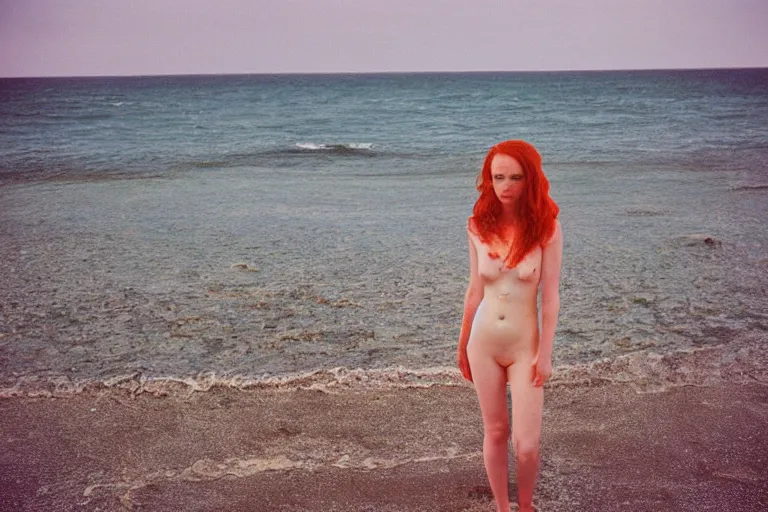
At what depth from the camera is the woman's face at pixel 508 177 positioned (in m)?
2.13

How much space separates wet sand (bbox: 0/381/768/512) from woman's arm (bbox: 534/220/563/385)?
2.67ft

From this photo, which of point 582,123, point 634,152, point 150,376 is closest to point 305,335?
point 150,376

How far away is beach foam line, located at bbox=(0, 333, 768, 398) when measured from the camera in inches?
143

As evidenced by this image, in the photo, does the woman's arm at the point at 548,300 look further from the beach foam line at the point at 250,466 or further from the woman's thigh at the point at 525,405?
the beach foam line at the point at 250,466

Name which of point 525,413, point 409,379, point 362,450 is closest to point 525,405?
point 525,413

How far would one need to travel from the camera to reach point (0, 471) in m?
2.88

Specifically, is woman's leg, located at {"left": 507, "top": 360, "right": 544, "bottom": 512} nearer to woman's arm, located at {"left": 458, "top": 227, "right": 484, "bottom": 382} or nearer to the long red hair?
woman's arm, located at {"left": 458, "top": 227, "right": 484, "bottom": 382}

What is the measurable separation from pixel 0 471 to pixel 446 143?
1859 centimetres

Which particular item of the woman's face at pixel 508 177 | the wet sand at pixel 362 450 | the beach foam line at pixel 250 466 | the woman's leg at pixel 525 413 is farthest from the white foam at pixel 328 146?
the woman's leg at pixel 525 413

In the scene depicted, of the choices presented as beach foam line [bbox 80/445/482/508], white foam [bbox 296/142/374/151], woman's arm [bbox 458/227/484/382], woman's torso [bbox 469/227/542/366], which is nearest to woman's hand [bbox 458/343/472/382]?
woman's arm [bbox 458/227/484/382]

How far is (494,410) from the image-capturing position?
2277mm

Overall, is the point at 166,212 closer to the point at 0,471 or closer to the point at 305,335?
the point at 305,335

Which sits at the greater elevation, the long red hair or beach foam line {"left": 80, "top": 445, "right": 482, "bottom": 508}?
the long red hair

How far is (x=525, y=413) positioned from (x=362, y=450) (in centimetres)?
113
